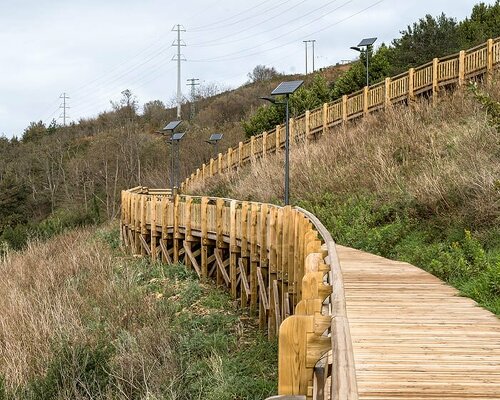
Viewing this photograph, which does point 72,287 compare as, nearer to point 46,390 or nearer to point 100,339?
point 100,339

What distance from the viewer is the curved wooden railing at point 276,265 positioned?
3312 millimetres

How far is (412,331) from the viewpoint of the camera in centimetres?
564

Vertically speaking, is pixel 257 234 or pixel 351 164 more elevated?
pixel 351 164

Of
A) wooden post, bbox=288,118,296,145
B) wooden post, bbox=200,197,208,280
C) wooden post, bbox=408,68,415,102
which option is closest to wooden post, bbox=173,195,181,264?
wooden post, bbox=200,197,208,280

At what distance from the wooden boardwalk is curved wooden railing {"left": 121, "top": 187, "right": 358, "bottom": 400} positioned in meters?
0.42

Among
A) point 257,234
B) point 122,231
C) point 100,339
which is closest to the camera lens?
point 100,339

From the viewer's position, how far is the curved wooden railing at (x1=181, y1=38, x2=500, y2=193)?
67.5 ft

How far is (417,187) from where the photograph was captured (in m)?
13.2

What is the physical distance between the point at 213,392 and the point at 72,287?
757 cm

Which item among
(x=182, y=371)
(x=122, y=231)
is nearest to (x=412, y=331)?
(x=182, y=371)

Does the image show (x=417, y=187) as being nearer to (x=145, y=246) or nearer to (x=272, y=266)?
(x=272, y=266)

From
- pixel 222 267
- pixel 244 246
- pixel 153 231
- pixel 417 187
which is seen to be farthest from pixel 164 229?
pixel 417 187

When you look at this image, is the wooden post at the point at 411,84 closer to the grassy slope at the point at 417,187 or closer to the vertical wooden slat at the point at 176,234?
the grassy slope at the point at 417,187

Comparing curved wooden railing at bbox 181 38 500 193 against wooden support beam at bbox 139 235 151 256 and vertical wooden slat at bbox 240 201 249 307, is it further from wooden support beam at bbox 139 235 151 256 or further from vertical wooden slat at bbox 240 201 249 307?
vertical wooden slat at bbox 240 201 249 307
